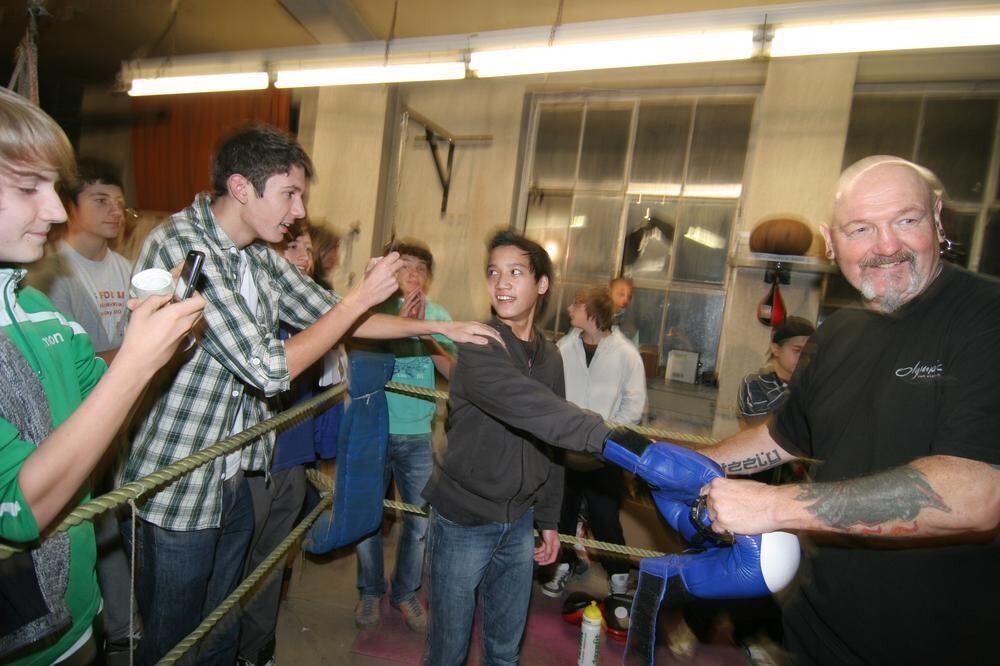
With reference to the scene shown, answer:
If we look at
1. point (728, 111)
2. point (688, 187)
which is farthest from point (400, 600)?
point (728, 111)

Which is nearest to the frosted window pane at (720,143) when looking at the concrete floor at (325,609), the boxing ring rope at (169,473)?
the boxing ring rope at (169,473)

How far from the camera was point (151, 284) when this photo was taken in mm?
1108

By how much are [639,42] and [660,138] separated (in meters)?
2.74

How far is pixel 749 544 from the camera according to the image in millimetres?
1232

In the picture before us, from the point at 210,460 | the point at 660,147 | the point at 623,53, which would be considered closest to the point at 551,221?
the point at 660,147

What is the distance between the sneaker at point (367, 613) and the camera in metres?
2.81

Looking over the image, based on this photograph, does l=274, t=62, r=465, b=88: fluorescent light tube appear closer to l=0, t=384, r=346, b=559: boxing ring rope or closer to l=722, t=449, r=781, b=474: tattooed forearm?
l=0, t=384, r=346, b=559: boxing ring rope

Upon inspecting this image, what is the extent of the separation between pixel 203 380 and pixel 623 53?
2663 millimetres

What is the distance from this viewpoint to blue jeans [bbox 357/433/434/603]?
9.32 ft

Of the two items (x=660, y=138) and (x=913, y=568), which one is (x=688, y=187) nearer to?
(x=660, y=138)

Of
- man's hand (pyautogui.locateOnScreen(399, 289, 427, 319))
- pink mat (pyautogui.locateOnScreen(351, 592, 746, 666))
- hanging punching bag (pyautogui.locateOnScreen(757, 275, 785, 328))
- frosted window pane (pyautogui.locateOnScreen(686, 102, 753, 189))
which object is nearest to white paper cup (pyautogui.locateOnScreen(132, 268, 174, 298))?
man's hand (pyautogui.locateOnScreen(399, 289, 427, 319))

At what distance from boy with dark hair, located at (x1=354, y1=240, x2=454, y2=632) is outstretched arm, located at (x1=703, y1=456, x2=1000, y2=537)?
1.93 m

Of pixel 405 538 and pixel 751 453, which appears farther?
pixel 405 538

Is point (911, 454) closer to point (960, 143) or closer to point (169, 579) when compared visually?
point (169, 579)
